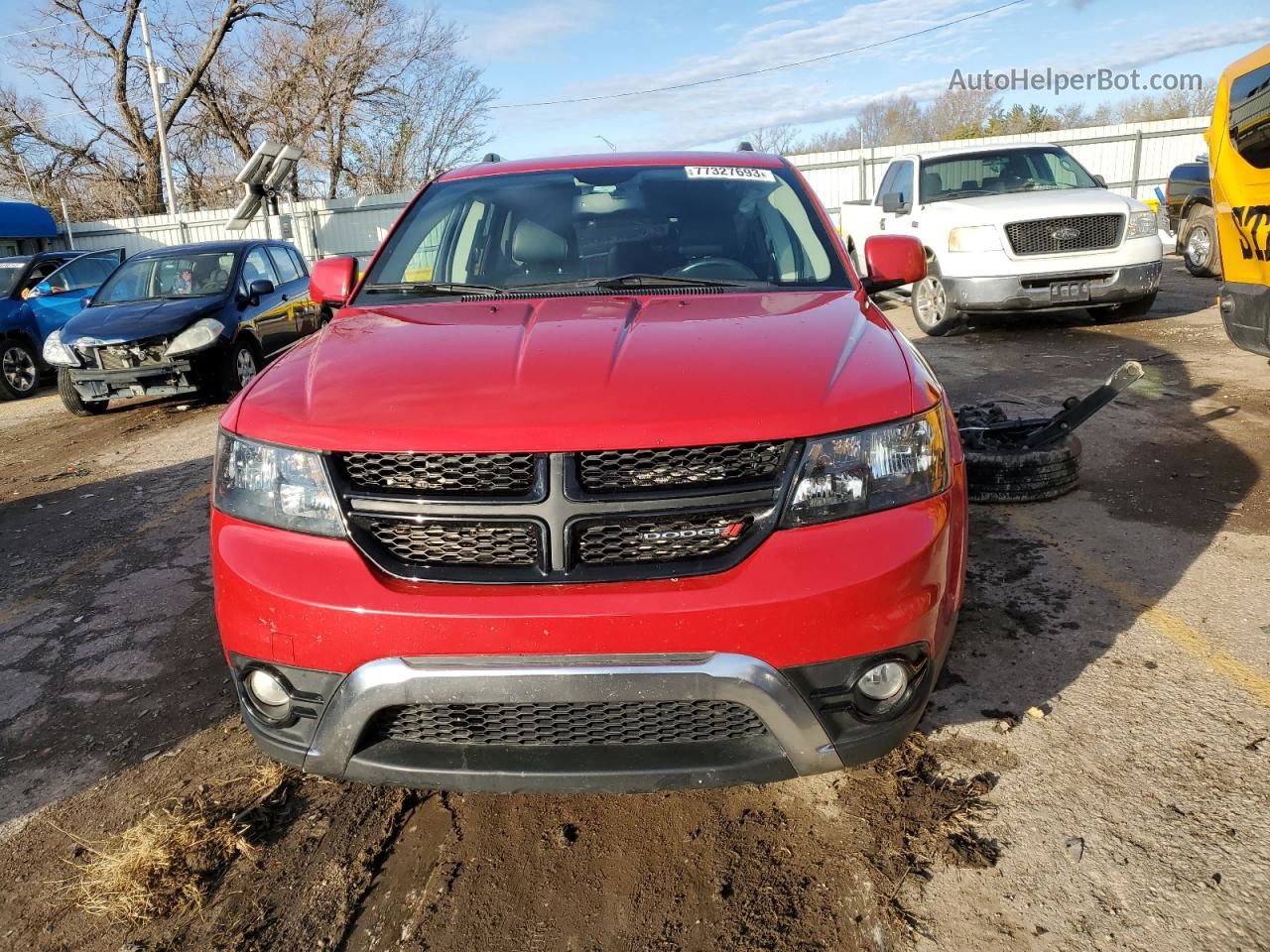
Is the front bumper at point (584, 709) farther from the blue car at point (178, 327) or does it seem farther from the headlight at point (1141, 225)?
the headlight at point (1141, 225)

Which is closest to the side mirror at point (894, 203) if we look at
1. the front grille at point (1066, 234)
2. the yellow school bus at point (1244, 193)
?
the front grille at point (1066, 234)

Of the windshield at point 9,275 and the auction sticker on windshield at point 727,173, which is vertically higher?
the auction sticker on windshield at point 727,173

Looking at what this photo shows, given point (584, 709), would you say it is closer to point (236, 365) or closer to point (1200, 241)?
point (236, 365)

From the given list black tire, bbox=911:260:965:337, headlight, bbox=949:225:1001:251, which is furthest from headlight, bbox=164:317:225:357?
headlight, bbox=949:225:1001:251

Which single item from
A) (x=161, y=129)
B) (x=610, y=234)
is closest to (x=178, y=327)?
(x=610, y=234)

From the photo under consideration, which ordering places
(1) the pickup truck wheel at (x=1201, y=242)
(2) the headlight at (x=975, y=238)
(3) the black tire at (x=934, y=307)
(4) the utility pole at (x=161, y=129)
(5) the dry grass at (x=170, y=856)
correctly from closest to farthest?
(5) the dry grass at (x=170, y=856), (2) the headlight at (x=975, y=238), (3) the black tire at (x=934, y=307), (1) the pickup truck wheel at (x=1201, y=242), (4) the utility pole at (x=161, y=129)

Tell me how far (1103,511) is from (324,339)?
3.64m

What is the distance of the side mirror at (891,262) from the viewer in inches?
134

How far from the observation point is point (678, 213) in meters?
3.30

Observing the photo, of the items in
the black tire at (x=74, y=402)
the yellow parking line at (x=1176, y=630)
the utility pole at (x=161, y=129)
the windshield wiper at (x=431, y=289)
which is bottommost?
the yellow parking line at (x=1176, y=630)

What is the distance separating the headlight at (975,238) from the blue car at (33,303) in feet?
33.3

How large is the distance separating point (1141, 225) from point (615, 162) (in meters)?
7.13

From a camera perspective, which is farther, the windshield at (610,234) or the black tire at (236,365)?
the black tire at (236,365)

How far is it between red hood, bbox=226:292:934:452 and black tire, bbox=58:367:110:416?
765 cm
